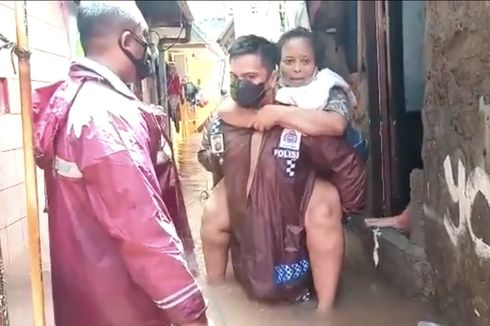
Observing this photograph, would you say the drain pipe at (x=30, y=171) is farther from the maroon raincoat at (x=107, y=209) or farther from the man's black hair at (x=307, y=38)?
the man's black hair at (x=307, y=38)

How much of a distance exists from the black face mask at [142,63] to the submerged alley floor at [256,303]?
0.31 ft

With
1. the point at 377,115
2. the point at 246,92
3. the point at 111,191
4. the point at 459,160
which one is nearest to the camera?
the point at 111,191

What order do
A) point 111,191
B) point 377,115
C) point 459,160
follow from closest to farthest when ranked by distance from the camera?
1. point 111,191
2. point 377,115
3. point 459,160

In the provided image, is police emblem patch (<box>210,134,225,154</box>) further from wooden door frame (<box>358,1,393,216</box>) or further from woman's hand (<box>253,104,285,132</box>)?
wooden door frame (<box>358,1,393,216</box>)

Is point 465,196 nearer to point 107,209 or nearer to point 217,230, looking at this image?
point 217,230

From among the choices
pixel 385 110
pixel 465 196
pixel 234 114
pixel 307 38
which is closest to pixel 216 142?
pixel 234 114

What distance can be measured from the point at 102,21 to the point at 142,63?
0.21 feet

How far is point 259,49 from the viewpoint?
0.83 metres

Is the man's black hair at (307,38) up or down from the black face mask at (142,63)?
up

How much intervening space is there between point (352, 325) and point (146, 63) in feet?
1.31

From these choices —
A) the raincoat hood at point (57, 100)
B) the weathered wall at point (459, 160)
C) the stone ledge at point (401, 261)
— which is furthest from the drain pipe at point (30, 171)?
the weathered wall at point (459, 160)

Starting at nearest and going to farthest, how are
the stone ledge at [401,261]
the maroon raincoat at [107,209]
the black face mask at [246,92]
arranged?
the maroon raincoat at [107,209] < the black face mask at [246,92] < the stone ledge at [401,261]

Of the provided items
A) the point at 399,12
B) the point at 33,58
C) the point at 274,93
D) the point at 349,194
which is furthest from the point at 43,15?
the point at 399,12

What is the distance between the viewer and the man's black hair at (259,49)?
2.72 feet
